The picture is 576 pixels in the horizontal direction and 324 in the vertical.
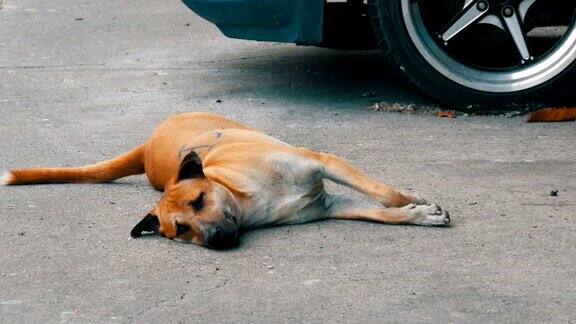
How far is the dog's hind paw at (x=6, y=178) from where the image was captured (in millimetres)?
6082

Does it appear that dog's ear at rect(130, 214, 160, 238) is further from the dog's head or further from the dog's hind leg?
the dog's hind leg

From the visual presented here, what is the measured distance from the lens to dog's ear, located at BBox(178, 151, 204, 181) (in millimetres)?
5172

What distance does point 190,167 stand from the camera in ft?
17.0

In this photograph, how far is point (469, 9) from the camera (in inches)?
273

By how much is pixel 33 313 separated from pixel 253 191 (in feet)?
3.86

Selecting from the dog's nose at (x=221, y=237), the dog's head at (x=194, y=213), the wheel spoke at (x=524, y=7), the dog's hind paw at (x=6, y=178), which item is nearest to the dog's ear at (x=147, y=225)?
the dog's head at (x=194, y=213)

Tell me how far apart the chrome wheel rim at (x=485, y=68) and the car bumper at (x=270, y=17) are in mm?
476

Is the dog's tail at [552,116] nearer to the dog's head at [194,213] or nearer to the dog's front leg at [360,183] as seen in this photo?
the dog's front leg at [360,183]

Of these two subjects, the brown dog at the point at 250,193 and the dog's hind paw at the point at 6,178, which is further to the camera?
the dog's hind paw at the point at 6,178

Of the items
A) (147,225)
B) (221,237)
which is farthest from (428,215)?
(147,225)

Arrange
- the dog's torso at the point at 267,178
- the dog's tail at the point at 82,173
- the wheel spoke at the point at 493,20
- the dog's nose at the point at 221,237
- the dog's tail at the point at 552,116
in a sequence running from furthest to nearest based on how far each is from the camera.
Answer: the wheel spoke at the point at 493,20 < the dog's tail at the point at 552,116 < the dog's tail at the point at 82,173 < the dog's torso at the point at 267,178 < the dog's nose at the point at 221,237

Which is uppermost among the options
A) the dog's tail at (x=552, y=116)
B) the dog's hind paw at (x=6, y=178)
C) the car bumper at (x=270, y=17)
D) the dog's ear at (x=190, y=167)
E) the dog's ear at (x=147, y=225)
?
the car bumper at (x=270, y=17)

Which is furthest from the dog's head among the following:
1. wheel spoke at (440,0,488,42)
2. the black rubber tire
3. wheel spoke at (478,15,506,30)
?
wheel spoke at (478,15,506,30)

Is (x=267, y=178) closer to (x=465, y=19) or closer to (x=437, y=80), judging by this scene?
(x=437, y=80)
